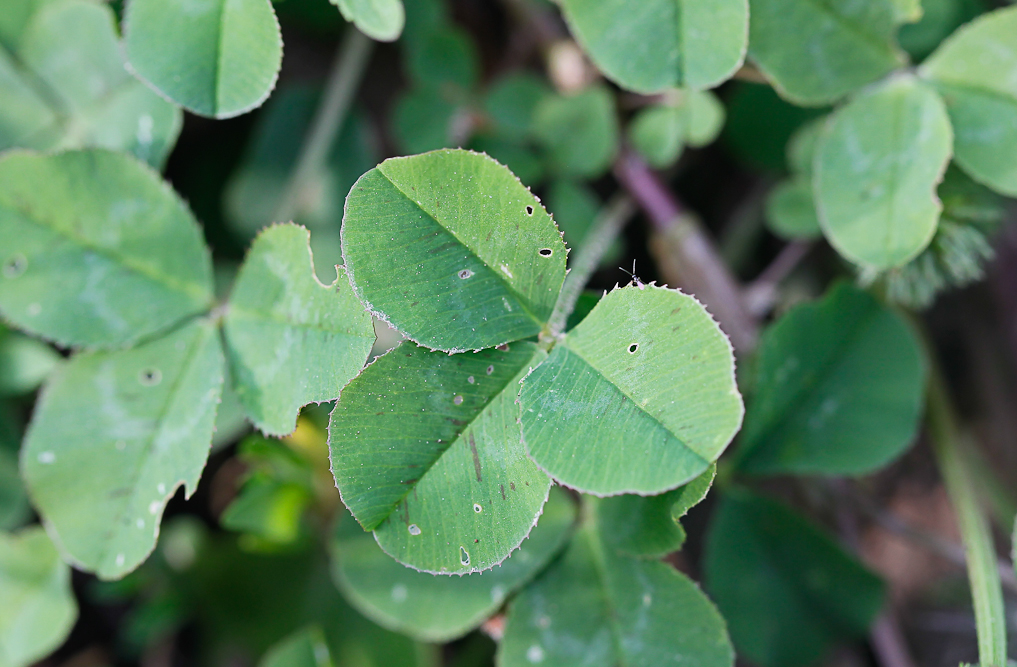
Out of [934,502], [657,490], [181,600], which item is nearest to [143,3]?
[657,490]

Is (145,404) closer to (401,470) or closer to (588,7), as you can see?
(401,470)

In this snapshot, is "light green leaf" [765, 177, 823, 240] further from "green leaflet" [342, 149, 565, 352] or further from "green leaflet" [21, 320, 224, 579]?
"green leaflet" [21, 320, 224, 579]

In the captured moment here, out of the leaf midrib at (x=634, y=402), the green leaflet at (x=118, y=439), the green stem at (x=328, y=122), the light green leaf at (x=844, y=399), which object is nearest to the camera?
the leaf midrib at (x=634, y=402)

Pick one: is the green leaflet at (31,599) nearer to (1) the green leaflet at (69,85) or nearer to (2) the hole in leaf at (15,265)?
(2) the hole in leaf at (15,265)

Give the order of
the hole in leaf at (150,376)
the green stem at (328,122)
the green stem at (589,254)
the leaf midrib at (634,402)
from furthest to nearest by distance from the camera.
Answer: the green stem at (328,122), the hole in leaf at (150,376), the green stem at (589,254), the leaf midrib at (634,402)

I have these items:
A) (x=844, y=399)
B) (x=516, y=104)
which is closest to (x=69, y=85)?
(x=516, y=104)

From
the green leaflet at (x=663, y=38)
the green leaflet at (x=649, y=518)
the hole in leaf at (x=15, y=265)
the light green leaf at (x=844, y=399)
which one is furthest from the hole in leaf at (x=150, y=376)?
the light green leaf at (x=844, y=399)
